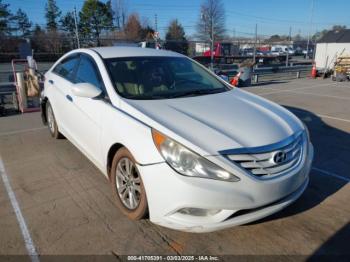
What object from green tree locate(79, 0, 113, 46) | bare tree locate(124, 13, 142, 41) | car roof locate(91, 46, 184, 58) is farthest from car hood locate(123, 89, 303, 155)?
bare tree locate(124, 13, 142, 41)

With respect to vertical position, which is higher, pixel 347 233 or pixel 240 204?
pixel 240 204

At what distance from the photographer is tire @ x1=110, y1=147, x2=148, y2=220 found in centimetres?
273

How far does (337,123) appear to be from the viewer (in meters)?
6.68

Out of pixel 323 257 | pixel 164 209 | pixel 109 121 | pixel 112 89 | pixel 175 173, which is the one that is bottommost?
pixel 323 257

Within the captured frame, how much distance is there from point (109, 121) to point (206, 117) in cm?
97

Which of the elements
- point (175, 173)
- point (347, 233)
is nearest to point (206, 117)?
point (175, 173)

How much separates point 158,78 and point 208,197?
6.12ft

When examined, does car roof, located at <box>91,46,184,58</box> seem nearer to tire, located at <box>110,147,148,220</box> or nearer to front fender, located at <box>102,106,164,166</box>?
front fender, located at <box>102,106,164,166</box>

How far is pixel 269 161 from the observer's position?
2512mm

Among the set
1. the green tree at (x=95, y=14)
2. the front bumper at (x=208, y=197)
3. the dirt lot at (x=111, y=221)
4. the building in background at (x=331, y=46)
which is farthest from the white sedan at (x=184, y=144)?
the green tree at (x=95, y=14)

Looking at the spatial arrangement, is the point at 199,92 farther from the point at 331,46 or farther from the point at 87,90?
the point at 331,46

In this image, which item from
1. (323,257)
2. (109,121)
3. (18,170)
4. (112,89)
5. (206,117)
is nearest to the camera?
(323,257)

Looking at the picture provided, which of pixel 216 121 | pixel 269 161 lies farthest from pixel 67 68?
pixel 269 161

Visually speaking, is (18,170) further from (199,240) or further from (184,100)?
(199,240)
